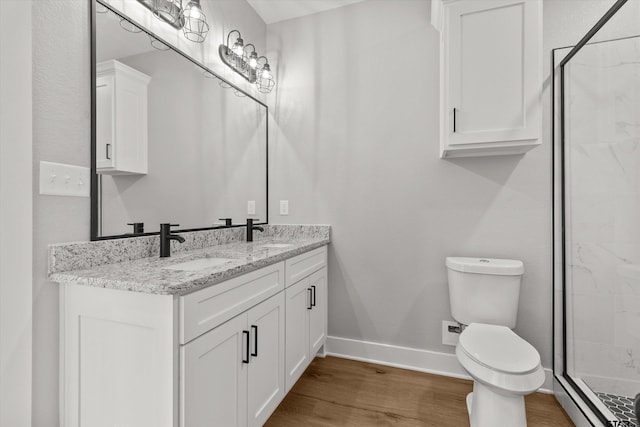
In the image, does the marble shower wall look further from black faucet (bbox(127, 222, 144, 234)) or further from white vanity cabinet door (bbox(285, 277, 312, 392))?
black faucet (bbox(127, 222, 144, 234))

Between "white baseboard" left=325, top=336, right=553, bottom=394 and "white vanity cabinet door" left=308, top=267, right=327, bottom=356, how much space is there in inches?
7.1

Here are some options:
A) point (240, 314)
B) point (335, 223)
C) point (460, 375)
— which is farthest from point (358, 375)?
point (240, 314)

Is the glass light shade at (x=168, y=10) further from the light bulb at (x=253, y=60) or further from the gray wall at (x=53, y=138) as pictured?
the light bulb at (x=253, y=60)

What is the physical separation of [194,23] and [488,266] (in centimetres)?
211

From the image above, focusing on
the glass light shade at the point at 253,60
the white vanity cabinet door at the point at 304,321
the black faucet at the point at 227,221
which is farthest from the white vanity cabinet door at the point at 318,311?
the glass light shade at the point at 253,60

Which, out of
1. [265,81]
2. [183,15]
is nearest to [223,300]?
[183,15]

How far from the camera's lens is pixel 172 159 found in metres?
1.64

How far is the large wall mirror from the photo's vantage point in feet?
4.17

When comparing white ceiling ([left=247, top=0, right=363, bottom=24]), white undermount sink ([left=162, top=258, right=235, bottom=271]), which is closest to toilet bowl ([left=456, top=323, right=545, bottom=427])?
white undermount sink ([left=162, top=258, right=235, bottom=271])

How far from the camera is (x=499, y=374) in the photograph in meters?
1.28

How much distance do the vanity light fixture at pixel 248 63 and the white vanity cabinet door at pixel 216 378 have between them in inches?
65.4

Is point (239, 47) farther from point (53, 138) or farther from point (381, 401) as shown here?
point (381, 401)

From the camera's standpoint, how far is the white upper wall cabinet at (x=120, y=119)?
1.25 m

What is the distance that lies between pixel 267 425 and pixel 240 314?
758mm
